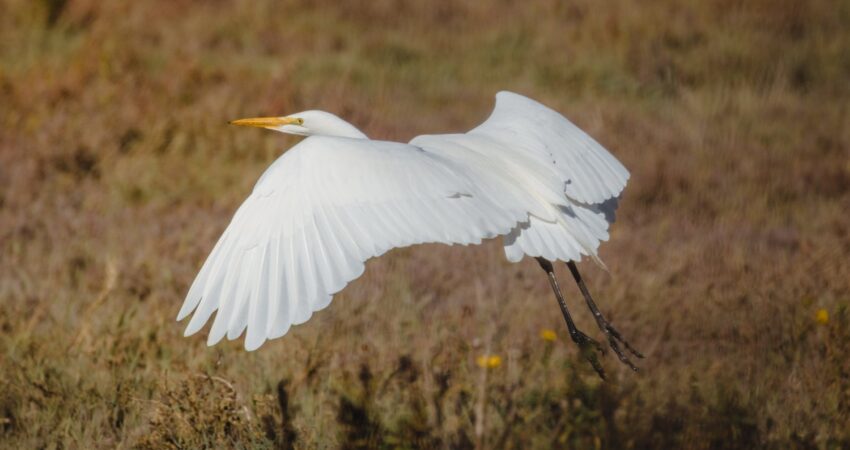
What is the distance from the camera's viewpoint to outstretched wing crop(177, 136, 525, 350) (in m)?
2.70

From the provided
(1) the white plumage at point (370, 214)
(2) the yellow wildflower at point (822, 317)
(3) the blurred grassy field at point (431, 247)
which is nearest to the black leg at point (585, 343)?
(3) the blurred grassy field at point (431, 247)

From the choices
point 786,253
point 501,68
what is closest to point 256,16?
point 501,68

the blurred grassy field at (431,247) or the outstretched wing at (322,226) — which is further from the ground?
the outstretched wing at (322,226)

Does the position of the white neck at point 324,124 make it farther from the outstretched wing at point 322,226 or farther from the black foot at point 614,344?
the black foot at point 614,344

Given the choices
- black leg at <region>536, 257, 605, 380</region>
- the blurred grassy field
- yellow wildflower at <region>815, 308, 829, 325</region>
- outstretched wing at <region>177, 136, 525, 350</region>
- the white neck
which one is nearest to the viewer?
outstretched wing at <region>177, 136, 525, 350</region>

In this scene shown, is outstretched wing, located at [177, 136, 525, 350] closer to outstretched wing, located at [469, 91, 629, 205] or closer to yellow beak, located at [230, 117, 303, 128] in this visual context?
outstretched wing, located at [469, 91, 629, 205]

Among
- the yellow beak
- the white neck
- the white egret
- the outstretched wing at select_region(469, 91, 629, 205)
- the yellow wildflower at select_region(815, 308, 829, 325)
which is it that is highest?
the white egret

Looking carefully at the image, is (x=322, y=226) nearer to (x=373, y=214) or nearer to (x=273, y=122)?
(x=373, y=214)

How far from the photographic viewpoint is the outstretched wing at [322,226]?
2.70 metres

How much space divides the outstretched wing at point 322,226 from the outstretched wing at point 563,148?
17.3 inches

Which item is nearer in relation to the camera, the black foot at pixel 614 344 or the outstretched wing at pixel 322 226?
the outstretched wing at pixel 322 226

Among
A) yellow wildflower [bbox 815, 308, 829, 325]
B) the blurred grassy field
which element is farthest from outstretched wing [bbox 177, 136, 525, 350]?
yellow wildflower [bbox 815, 308, 829, 325]

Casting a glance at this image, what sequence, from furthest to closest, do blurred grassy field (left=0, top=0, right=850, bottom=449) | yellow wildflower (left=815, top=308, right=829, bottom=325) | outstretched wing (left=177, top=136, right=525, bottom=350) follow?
yellow wildflower (left=815, top=308, right=829, bottom=325) → blurred grassy field (left=0, top=0, right=850, bottom=449) → outstretched wing (left=177, top=136, right=525, bottom=350)

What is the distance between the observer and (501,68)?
957cm
